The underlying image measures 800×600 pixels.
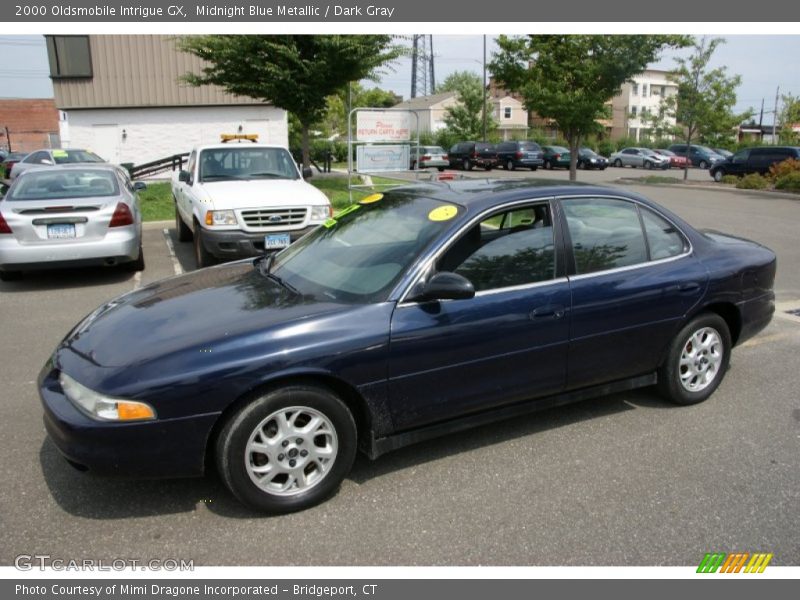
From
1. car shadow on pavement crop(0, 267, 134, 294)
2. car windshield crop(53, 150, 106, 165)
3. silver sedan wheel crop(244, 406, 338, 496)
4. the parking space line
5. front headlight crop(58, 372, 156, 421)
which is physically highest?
car windshield crop(53, 150, 106, 165)

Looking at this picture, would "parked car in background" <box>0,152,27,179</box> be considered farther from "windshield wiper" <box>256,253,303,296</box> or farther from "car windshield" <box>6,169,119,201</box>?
"windshield wiper" <box>256,253,303,296</box>

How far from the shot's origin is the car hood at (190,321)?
3143 mm

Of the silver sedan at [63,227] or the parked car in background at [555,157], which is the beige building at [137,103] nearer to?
the parked car in background at [555,157]

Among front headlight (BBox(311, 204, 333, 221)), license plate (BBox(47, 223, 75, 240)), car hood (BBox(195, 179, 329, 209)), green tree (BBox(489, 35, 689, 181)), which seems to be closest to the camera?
license plate (BBox(47, 223, 75, 240))

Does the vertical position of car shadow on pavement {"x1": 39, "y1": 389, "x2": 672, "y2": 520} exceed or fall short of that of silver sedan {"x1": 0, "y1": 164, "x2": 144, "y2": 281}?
it falls short

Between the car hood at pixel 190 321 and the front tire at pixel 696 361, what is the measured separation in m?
2.36

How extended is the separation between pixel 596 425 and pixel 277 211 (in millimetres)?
5286

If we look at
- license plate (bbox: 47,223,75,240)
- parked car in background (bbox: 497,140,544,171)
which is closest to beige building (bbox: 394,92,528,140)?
parked car in background (bbox: 497,140,544,171)

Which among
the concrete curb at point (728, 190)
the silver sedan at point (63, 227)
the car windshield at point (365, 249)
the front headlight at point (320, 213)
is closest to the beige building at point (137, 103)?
the concrete curb at point (728, 190)

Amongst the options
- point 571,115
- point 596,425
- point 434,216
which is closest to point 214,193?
point 434,216

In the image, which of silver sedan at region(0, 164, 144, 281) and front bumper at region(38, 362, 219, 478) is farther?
silver sedan at region(0, 164, 144, 281)

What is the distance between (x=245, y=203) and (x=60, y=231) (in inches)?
86.1

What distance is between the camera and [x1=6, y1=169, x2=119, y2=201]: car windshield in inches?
327

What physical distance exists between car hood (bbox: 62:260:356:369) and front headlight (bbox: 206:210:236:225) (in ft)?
13.3
